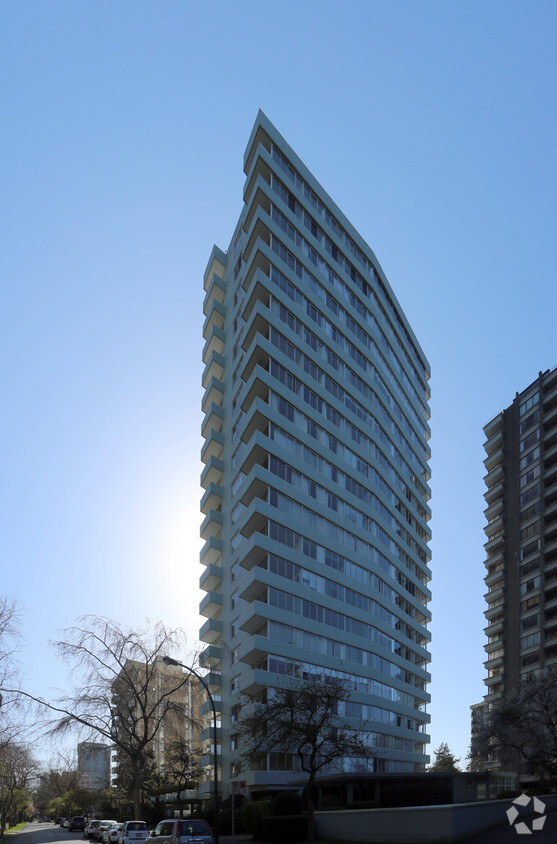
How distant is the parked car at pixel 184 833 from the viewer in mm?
31842

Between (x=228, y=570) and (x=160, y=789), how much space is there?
22754 mm

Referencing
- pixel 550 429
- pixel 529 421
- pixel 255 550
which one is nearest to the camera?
pixel 255 550

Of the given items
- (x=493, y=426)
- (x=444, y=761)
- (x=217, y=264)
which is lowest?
(x=444, y=761)

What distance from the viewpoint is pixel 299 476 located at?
2527 inches

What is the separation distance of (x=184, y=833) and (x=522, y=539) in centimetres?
8232

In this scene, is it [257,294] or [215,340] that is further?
[215,340]

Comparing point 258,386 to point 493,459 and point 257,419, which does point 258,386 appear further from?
point 493,459

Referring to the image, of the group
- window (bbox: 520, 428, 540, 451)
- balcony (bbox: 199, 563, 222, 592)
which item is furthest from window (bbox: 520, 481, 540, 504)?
balcony (bbox: 199, 563, 222, 592)

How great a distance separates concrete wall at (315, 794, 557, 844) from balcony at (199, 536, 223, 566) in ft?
125

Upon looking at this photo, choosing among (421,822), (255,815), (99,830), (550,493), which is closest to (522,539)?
(550,493)

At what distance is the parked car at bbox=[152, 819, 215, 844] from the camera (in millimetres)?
31842

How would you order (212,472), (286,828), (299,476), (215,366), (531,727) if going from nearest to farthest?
(286,828) < (299,476) < (531,727) < (212,472) < (215,366)

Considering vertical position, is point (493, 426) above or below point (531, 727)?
above

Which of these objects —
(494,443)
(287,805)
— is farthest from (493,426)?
(287,805)
